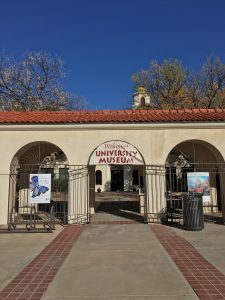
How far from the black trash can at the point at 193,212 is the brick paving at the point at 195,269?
1134mm

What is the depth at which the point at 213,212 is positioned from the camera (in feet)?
47.6

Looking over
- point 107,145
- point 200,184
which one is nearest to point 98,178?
point 107,145

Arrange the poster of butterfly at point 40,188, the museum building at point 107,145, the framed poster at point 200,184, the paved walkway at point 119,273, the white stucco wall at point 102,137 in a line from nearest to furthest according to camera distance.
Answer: the paved walkway at point 119,273, the poster of butterfly at point 40,188, the framed poster at point 200,184, the museum building at point 107,145, the white stucco wall at point 102,137

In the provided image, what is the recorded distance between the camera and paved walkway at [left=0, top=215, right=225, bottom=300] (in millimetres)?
5168

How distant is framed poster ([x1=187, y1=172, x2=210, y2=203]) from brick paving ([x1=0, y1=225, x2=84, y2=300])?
5173 mm

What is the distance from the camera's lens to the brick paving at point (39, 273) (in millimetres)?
5160

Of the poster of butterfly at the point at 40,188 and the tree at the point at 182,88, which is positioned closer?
the poster of butterfly at the point at 40,188

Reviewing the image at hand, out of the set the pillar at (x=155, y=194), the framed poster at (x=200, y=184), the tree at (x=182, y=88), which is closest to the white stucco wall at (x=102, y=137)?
the pillar at (x=155, y=194)

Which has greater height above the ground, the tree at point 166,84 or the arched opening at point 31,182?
the tree at point 166,84

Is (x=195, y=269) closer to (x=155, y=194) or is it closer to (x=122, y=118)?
(x=155, y=194)

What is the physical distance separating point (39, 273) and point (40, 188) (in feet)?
17.1

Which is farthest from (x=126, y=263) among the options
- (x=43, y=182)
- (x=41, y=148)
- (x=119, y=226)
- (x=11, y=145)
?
(x=41, y=148)

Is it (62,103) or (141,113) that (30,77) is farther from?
(141,113)

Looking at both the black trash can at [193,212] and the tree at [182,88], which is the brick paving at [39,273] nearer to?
the black trash can at [193,212]
